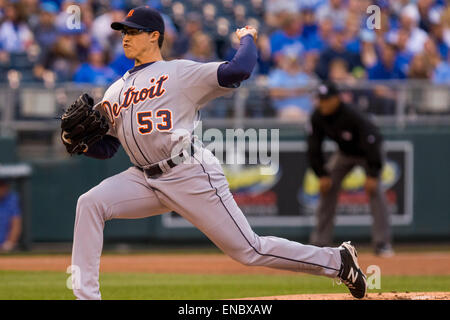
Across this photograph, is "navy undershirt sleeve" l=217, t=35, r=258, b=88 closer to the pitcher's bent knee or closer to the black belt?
the black belt

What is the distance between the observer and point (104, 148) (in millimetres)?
5512

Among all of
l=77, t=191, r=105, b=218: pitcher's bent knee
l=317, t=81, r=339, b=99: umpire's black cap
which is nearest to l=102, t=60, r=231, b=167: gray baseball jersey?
l=77, t=191, r=105, b=218: pitcher's bent knee

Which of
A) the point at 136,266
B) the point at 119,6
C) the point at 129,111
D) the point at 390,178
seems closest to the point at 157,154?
the point at 129,111

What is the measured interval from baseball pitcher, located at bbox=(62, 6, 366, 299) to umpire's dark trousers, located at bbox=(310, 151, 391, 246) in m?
5.06

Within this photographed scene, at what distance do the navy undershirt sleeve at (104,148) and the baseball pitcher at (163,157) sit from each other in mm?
191

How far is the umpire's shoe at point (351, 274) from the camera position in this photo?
17.8 feet

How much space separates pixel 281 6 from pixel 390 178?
4427 mm

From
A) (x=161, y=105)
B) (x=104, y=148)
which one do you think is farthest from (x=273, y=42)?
(x=161, y=105)

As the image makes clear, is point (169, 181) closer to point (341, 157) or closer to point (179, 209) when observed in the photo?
point (179, 209)

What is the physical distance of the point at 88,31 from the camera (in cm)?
1305

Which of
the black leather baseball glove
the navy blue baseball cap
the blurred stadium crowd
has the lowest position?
the black leather baseball glove

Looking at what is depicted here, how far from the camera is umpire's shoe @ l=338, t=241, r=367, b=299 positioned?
17.8 feet

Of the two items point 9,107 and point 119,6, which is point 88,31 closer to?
point 119,6

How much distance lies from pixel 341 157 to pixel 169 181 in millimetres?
5563
